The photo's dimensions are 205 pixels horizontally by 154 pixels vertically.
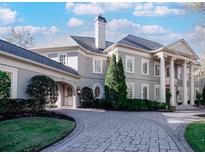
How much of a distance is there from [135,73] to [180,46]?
6406 millimetres

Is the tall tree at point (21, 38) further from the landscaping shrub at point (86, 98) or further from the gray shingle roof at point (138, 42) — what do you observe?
the landscaping shrub at point (86, 98)

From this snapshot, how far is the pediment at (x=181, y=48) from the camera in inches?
952

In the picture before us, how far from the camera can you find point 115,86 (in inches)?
744

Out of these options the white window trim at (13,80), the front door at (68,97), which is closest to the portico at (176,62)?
the front door at (68,97)

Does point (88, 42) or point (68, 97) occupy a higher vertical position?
point (88, 42)

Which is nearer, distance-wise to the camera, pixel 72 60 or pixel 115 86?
pixel 115 86

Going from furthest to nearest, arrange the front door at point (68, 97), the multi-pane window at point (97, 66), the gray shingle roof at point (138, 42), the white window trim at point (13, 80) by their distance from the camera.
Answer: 1. the gray shingle roof at point (138, 42)
2. the multi-pane window at point (97, 66)
3. the front door at point (68, 97)
4. the white window trim at point (13, 80)

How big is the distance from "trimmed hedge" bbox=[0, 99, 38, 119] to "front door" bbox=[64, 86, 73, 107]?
780cm

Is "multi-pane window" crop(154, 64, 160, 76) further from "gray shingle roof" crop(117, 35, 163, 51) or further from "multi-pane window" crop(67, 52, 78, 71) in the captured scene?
"multi-pane window" crop(67, 52, 78, 71)

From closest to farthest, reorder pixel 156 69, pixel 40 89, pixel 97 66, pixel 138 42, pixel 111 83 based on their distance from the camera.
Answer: pixel 40 89
pixel 111 83
pixel 97 66
pixel 138 42
pixel 156 69

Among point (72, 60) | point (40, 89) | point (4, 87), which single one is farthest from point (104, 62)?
point (4, 87)

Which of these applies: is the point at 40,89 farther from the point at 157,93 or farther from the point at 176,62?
the point at 176,62

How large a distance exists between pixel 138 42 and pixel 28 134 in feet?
63.7

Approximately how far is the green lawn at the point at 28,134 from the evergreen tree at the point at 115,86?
9860 mm
